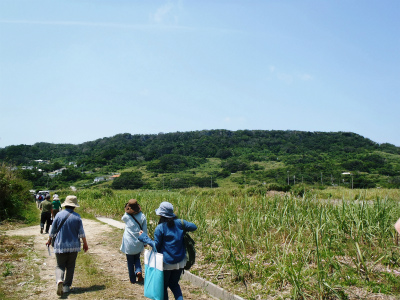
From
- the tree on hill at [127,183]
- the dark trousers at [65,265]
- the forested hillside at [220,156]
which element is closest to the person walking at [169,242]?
the dark trousers at [65,265]

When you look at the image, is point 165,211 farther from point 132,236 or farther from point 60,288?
point 60,288

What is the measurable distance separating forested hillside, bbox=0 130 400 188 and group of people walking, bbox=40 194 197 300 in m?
67.5

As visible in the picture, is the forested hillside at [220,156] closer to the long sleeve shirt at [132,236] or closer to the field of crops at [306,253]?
the field of crops at [306,253]

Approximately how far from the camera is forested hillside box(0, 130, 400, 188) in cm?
8156

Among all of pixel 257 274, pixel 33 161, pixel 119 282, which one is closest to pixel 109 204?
pixel 119 282

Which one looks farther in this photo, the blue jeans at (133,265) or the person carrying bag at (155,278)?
the blue jeans at (133,265)

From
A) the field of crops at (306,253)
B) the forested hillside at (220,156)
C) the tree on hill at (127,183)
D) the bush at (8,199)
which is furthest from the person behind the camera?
the forested hillside at (220,156)

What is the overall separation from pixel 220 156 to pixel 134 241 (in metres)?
112

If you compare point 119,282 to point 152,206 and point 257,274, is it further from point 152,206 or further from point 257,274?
point 152,206

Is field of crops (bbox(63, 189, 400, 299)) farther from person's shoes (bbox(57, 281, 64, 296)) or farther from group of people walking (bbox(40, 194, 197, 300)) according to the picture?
person's shoes (bbox(57, 281, 64, 296))

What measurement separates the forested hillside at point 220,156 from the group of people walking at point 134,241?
67.5m

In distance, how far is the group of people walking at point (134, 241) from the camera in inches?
183

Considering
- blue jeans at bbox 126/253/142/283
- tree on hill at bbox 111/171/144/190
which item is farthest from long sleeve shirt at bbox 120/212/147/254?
tree on hill at bbox 111/171/144/190

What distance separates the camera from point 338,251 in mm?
5961
